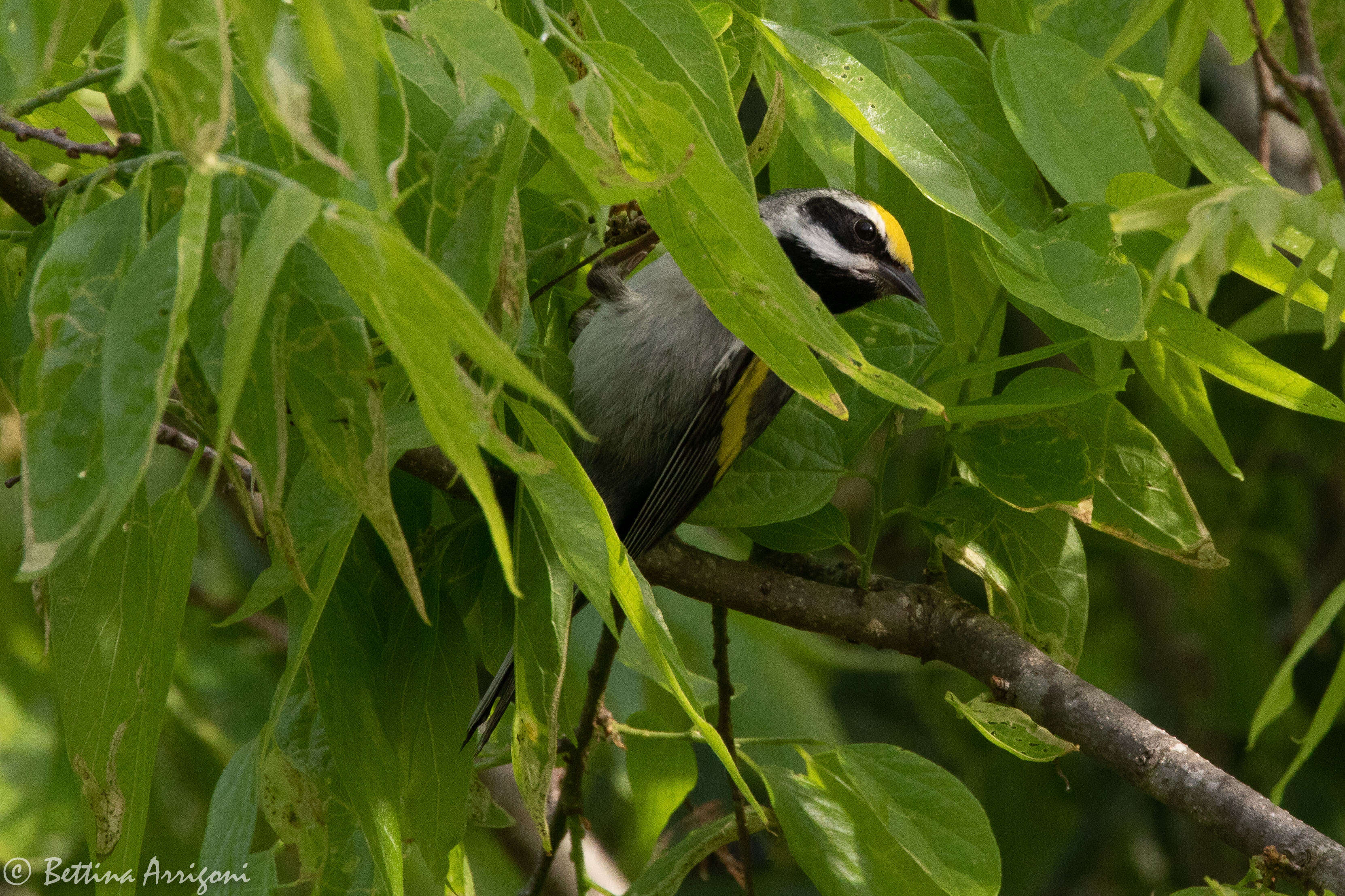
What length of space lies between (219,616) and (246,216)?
3852 millimetres

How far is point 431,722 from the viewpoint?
1746 mm

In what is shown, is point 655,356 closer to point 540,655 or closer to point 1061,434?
point 1061,434

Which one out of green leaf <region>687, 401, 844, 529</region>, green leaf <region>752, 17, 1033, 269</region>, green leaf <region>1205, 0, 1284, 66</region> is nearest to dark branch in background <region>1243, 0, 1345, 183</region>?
green leaf <region>1205, 0, 1284, 66</region>

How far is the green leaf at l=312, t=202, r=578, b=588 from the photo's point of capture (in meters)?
0.96

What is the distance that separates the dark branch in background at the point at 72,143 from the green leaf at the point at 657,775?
170 cm

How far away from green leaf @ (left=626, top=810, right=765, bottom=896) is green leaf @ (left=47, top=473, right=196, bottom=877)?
3.65 ft

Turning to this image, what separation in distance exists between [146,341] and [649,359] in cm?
233

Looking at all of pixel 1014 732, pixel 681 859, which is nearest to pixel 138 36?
pixel 1014 732

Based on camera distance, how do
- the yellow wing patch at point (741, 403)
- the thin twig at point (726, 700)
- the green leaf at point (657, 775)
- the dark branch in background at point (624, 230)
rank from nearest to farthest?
the dark branch in background at point (624, 230) < the thin twig at point (726, 700) < the green leaf at point (657, 775) < the yellow wing patch at point (741, 403)

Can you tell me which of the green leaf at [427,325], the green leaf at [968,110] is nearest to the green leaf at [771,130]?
the green leaf at [968,110]

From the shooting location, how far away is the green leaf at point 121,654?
4.68 feet

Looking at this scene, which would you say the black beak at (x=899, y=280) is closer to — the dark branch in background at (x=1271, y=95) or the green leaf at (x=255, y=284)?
the dark branch in background at (x=1271, y=95)

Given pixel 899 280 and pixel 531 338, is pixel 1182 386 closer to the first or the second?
pixel 531 338
